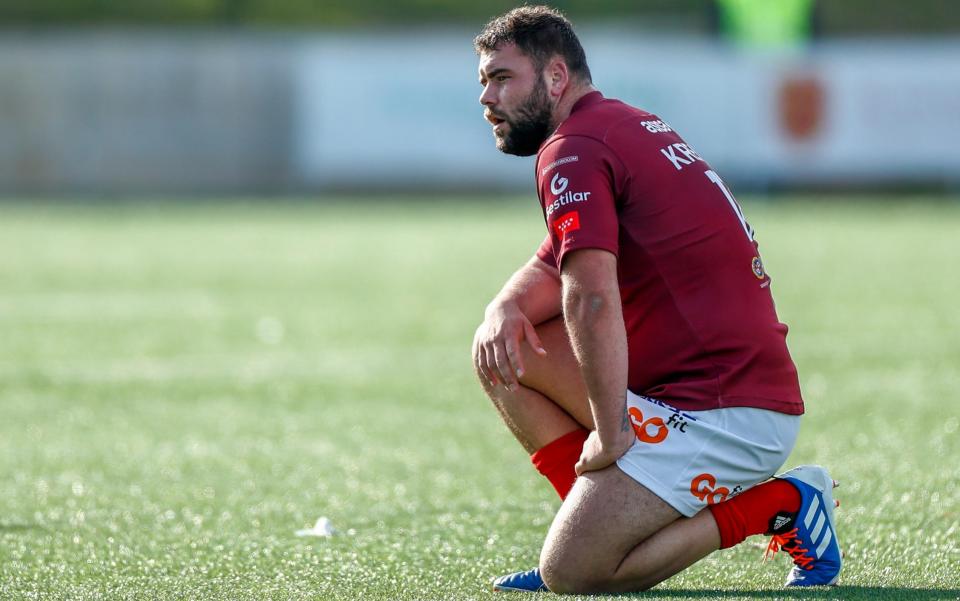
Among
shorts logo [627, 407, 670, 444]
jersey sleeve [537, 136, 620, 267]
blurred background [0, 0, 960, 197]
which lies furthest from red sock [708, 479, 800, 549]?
blurred background [0, 0, 960, 197]

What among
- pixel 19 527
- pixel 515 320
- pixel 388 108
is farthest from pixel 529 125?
pixel 388 108

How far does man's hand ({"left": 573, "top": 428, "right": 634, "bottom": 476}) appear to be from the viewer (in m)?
3.67

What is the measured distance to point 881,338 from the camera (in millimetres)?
9273

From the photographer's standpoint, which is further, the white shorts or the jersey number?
the jersey number

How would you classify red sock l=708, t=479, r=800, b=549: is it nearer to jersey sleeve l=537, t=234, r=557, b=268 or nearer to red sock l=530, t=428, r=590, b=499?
red sock l=530, t=428, r=590, b=499

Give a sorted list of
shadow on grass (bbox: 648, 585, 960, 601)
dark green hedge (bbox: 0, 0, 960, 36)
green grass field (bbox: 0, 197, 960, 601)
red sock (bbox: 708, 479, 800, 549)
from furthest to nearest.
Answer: dark green hedge (bbox: 0, 0, 960, 36) < green grass field (bbox: 0, 197, 960, 601) < red sock (bbox: 708, 479, 800, 549) < shadow on grass (bbox: 648, 585, 960, 601)

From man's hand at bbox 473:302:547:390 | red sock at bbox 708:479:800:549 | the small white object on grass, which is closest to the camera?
red sock at bbox 708:479:800:549

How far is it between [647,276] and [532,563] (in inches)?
38.9

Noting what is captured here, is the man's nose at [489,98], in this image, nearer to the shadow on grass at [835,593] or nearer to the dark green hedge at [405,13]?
the shadow on grass at [835,593]

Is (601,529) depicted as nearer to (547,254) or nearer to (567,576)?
(567,576)

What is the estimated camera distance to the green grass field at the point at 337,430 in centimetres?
410

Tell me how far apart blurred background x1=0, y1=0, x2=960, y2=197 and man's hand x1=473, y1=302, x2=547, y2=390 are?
21.5 metres

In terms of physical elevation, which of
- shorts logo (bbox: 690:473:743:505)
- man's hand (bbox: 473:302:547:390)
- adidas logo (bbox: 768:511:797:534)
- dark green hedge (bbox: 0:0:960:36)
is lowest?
dark green hedge (bbox: 0:0:960:36)

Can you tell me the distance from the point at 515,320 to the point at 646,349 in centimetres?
37
